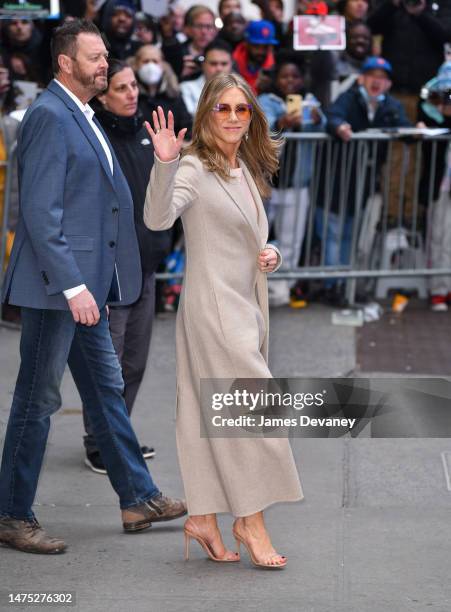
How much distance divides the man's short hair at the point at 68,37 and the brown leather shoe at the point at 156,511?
1832mm

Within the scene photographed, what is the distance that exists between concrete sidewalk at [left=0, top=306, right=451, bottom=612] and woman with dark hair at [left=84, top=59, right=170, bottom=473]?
0.52 metres

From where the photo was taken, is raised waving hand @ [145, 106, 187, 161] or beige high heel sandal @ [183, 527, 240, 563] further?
beige high heel sandal @ [183, 527, 240, 563]

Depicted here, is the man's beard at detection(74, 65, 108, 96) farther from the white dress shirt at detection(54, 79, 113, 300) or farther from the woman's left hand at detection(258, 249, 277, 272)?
the woman's left hand at detection(258, 249, 277, 272)

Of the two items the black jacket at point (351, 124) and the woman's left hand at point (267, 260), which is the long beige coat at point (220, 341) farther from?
the black jacket at point (351, 124)

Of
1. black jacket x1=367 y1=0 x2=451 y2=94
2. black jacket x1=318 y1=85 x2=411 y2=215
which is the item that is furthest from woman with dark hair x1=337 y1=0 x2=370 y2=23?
black jacket x1=318 y1=85 x2=411 y2=215

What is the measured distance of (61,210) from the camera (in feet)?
15.7

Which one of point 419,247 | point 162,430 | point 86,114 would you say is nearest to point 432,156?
point 419,247

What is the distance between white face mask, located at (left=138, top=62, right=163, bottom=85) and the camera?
8.95 meters

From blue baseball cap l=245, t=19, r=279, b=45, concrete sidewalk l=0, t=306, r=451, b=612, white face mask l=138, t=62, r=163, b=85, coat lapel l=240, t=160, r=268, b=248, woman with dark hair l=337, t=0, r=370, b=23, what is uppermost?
woman with dark hair l=337, t=0, r=370, b=23

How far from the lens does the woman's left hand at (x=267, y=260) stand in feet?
15.8

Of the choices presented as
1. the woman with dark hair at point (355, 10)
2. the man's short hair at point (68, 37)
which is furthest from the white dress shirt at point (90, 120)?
the woman with dark hair at point (355, 10)

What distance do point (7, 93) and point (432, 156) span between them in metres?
3.38

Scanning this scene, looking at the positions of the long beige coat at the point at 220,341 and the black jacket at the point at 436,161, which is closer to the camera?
the long beige coat at the point at 220,341

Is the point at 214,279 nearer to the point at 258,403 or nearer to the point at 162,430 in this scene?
the point at 258,403
